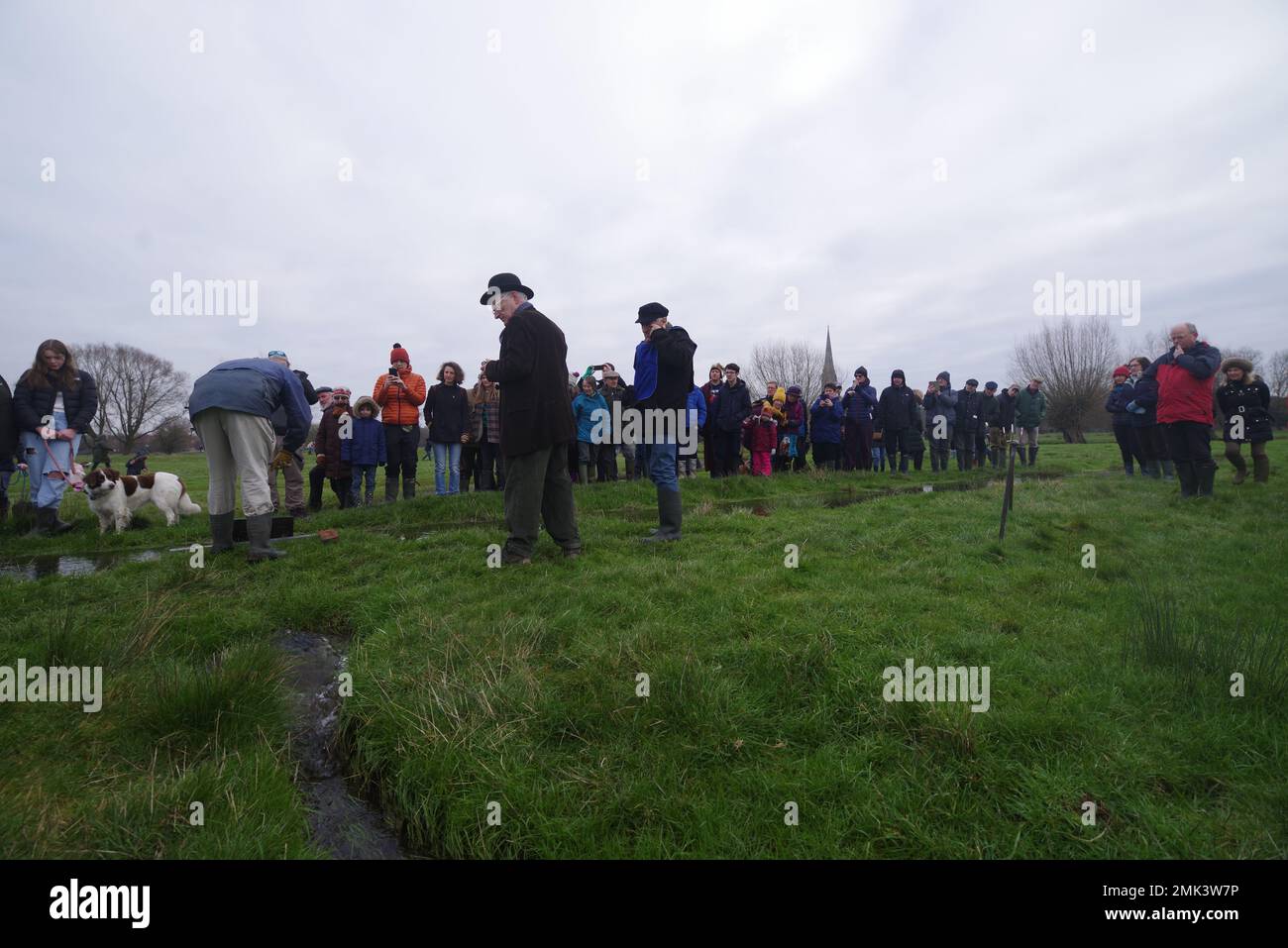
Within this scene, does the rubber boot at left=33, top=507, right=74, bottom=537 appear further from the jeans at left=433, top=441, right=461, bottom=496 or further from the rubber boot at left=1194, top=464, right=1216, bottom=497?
the rubber boot at left=1194, top=464, right=1216, bottom=497

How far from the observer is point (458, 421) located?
9.90 metres

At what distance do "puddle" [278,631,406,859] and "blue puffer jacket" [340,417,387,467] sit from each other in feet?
20.3

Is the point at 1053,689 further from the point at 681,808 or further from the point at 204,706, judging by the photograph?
the point at 204,706

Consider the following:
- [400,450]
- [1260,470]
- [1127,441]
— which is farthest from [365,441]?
[1127,441]

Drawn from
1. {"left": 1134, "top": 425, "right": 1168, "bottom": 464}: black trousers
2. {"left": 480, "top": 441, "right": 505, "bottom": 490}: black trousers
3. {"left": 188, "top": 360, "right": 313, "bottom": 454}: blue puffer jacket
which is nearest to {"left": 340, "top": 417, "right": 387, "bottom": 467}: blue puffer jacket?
{"left": 480, "top": 441, "right": 505, "bottom": 490}: black trousers

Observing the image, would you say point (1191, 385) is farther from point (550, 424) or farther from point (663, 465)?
point (550, 424)

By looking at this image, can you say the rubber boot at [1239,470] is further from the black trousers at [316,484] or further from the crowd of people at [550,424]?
the black trousers at [316,484]

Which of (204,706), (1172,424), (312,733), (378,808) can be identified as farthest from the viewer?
(1172,424)

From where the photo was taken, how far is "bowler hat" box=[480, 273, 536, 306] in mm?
5293

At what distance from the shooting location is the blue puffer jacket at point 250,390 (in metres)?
5.12

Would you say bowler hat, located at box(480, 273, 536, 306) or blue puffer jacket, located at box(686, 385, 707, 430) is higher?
bowler hat, located at box(480, 273, 536, 306)

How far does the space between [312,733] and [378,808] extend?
70 centimetres
